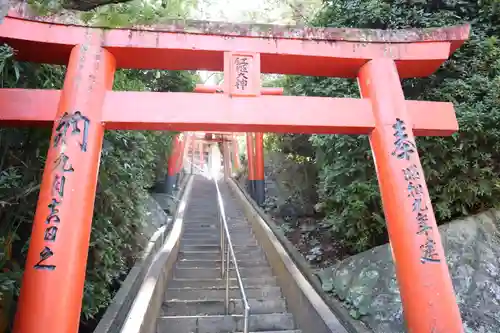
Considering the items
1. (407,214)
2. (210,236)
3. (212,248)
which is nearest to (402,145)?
(407,214)

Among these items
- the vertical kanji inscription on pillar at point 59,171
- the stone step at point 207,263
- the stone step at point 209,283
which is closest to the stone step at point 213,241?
the stone step at point 207,263

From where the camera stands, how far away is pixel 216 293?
580 cm

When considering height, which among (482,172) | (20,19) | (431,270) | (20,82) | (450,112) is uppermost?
(20,19)

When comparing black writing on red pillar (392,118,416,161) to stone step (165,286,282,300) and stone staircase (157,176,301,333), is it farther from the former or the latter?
stone step (165,286,282,300)

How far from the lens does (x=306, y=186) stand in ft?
30.4

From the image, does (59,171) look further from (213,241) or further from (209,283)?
(213,241)

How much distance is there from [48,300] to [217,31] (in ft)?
9.51

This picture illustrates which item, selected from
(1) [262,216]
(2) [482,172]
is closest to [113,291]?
(1) [262,216]

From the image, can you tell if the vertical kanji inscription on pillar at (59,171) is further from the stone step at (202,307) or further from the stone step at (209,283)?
the stone step at (209,283)

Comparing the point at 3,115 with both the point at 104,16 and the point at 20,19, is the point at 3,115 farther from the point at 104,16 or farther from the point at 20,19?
the point at 104,16

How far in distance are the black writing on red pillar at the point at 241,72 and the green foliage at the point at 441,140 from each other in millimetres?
2386

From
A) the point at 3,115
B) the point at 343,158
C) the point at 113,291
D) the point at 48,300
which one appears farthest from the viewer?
the point at 343,158

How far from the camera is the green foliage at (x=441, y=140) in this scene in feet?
15.6

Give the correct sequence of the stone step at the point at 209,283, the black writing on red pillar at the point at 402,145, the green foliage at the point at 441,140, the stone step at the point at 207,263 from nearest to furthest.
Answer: the black writing on red pillar at the point at 402,145 < the green foliage at the point at 441,140 < the stone step at the point at 209,283 < the stone step at the point at 207,263
